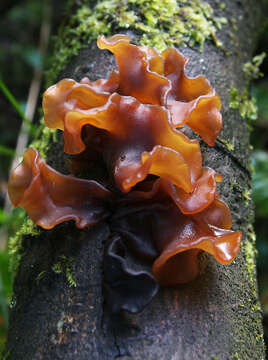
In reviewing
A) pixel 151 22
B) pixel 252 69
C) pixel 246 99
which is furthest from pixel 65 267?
pixel 252 69

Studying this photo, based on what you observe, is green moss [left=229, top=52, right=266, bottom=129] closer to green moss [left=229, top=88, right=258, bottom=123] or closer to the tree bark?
green moss [left=229, top=88, right=258, bottom=123]

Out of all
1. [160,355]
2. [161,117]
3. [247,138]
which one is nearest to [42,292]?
[160,355]

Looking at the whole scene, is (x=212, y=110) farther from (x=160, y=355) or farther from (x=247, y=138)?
(x=160, y=355)

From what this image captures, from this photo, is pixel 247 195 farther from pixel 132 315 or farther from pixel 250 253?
pixel 132 315

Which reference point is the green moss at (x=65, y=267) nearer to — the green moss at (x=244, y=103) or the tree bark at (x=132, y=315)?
the tree bark at (x=132, y=315)

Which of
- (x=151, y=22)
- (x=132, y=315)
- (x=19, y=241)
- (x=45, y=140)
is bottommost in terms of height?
(x=19, y=241)

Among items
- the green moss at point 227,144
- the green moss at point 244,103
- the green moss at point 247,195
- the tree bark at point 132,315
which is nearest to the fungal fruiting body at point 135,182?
the tree bark at point 132,315

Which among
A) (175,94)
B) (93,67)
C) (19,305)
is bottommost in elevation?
(19,305)
